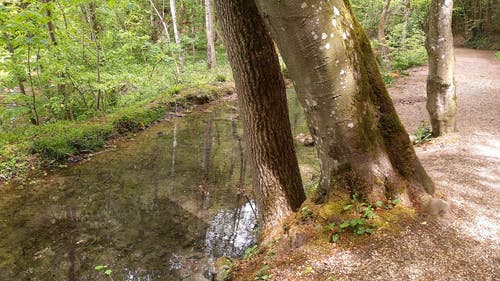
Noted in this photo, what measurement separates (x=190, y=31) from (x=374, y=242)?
27.8 meters

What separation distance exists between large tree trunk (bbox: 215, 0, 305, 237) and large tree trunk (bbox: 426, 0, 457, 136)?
365 cm

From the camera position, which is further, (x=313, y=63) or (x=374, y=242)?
(x=374, y=242)

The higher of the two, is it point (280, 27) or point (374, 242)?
point (280, 27)

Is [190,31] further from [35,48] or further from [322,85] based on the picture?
[322,85]

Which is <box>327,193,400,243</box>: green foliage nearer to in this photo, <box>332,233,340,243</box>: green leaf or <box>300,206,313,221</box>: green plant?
<box>332,233,340,243</box>: green leaf

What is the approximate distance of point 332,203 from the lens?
118 inches

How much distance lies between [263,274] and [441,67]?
4924 millimetres

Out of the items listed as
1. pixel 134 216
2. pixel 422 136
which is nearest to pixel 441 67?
pixel 422 136

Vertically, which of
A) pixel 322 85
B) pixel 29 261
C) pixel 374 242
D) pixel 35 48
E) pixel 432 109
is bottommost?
pixel 29 261

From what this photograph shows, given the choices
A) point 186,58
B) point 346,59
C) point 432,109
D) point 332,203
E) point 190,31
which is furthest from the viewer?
point 190,31

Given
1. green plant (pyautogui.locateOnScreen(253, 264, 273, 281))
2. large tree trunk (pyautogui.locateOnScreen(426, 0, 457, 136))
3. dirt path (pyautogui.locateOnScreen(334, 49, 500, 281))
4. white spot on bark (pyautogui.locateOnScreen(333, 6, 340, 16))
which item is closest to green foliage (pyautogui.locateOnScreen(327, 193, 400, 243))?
dirt path (pyautogui.locateOnScreen(334, 49, 500, 281))

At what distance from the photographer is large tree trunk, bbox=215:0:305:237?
10.3ft

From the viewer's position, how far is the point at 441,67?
5.66 meters

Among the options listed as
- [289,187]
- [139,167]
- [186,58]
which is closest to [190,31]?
[186,58]
